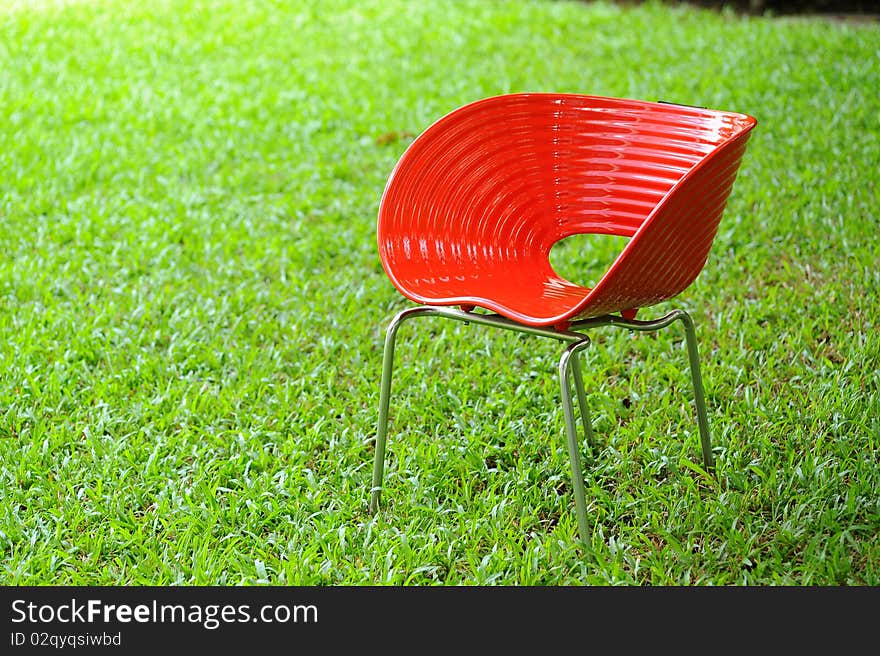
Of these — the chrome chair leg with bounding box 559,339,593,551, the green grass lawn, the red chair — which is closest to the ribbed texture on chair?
the red chair

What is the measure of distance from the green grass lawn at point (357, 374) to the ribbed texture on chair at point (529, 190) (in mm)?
493

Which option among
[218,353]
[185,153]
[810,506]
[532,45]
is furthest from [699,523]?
[532,45]

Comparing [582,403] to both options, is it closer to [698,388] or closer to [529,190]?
[698,388]

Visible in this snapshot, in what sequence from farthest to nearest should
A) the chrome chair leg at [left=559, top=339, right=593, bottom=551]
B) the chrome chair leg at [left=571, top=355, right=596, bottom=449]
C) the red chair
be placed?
1. the chrome chair leg at [left=571, top=355, right=596, bottom=449]
2. the red chair
3. the chrome chair leg at [left=559, top=339, right=593, bottom=551]

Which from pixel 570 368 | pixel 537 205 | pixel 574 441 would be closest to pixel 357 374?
pixel 537 205

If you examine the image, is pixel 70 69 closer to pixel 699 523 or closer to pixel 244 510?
pixel 244 510

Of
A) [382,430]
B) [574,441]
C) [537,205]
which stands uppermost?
[537,205]

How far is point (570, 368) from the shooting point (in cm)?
214

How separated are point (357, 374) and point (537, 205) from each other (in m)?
0.81

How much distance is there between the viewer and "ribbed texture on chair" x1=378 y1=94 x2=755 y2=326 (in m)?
2.19

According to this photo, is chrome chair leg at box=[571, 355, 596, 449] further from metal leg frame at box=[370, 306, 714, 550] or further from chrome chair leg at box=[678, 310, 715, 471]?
chrome chair leg at box=[678, 310, 715, 471]

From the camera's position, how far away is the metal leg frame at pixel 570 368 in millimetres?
1959

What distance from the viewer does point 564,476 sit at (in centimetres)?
244

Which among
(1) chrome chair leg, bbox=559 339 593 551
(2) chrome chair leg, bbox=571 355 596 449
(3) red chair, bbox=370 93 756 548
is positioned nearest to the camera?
(1) chrome chair leg, bbox=559 339 593 551
